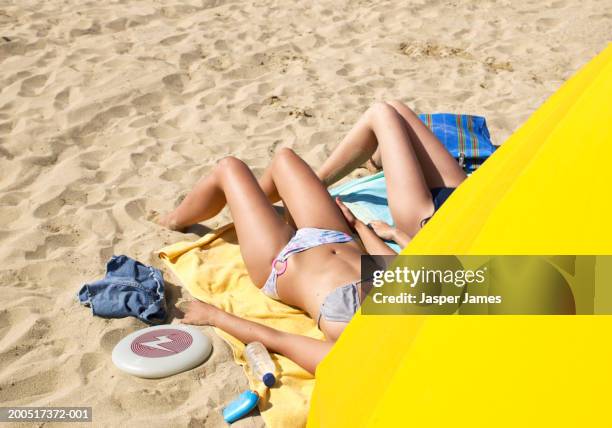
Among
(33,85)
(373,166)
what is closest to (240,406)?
(373,166)

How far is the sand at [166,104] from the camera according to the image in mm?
2459

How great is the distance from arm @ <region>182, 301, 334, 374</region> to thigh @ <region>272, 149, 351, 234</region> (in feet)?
1.74

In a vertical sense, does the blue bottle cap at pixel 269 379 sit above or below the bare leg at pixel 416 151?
below

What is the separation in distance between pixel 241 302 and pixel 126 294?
484mm

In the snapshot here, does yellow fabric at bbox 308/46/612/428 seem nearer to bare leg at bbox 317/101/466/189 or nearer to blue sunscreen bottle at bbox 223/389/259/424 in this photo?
blue sunscreen bottle at bbox 223/389/259/424

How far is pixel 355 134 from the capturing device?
11.0 feet

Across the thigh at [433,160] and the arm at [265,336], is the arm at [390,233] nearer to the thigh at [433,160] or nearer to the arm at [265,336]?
the thigh at [433,160]

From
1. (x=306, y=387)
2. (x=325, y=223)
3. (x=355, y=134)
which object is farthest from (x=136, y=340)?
(x=355, y=134)

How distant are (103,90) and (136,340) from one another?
257cm

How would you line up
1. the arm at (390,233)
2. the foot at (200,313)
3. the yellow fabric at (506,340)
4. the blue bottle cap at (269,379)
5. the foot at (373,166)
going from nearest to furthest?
the yellow fabric at (506,340)
the blue bottle cap at (269,379)
the foot at (200,313)
the arm at (390,233)
the foot at (373,166)

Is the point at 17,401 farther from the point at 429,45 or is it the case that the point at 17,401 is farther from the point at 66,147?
the point at 429,45

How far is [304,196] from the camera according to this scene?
2973 millimetres

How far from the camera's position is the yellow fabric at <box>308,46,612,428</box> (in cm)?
142

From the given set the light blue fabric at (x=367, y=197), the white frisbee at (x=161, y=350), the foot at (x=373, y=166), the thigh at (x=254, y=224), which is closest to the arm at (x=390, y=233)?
the light blue fabric at (x=367, y=197)
